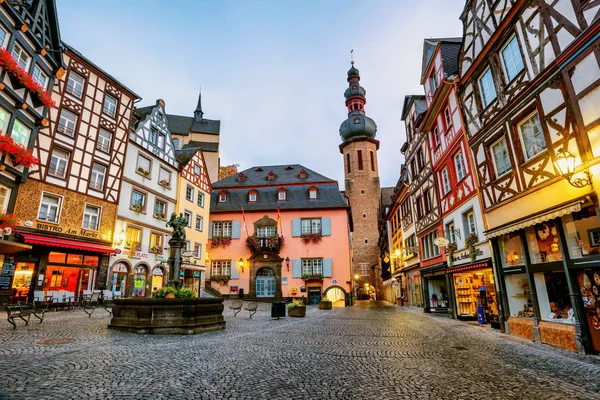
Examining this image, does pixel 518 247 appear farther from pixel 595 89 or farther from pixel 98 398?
pixel 98 398

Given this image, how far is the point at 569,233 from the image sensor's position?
7.88m

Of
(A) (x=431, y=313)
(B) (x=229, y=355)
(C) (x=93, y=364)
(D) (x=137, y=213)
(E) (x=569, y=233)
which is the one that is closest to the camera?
(C) (x=93, y=364)

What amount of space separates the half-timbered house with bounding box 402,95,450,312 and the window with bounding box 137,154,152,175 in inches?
708

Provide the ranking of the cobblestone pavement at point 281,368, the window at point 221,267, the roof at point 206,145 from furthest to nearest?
the roof at point 206,145 < the window at point 221,267 < the cobblestone pavement at point 281,368

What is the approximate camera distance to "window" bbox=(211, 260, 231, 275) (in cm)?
2998

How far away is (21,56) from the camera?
1465 centimetres

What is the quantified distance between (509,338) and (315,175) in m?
26.5

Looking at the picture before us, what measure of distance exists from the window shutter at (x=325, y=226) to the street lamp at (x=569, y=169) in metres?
23.4

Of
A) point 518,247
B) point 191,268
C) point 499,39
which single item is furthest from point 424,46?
point 191,268

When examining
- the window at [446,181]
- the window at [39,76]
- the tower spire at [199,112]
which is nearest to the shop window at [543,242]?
the window at [446,181]

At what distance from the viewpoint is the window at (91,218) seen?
18.2 meters

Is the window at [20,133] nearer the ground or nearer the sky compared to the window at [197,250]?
nearer the sky

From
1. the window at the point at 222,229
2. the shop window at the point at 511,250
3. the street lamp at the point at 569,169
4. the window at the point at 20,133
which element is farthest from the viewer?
the window at the point at 222,229

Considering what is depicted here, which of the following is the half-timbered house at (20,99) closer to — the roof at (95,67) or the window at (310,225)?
the roof at (95,67)
